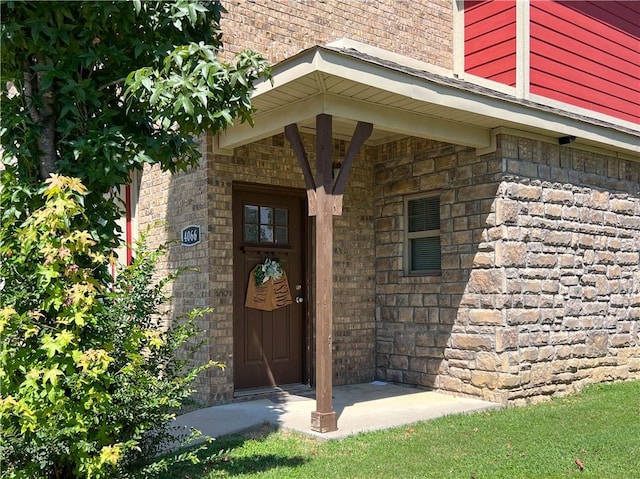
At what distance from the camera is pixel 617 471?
4.62 m

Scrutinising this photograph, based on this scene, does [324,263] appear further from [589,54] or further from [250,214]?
[589,54]

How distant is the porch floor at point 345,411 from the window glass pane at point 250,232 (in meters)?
1.86

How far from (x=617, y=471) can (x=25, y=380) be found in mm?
3930

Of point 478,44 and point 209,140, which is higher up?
point 478,44

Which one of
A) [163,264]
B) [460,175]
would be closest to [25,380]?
[163,264]

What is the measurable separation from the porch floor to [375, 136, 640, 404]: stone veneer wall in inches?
17.3

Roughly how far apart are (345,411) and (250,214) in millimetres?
2613

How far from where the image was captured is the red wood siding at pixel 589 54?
8367mm

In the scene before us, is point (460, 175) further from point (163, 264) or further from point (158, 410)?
point (158, 410)

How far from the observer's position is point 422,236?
812 cm

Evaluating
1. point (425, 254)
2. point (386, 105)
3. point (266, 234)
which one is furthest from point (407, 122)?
point (266, 234)

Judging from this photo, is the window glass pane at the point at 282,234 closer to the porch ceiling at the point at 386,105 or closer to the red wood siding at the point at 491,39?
the porch ceiling at the point at 386,105

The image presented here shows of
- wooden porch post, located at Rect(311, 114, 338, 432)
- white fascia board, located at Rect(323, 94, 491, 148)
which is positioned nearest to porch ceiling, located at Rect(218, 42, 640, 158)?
white fascia board, located at Rect(323, 94, 491, 148)

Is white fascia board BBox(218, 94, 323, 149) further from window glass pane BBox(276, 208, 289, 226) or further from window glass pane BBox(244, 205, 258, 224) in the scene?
window glass pane BBox(276, 208, 289, 226)
